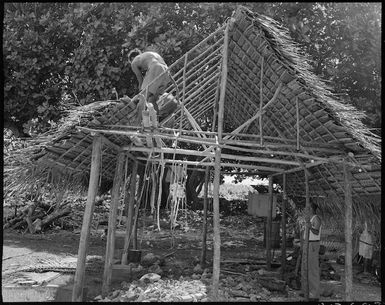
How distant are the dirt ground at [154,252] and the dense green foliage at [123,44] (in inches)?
121

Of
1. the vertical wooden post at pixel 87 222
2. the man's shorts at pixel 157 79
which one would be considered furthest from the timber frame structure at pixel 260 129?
the man's shorts at pixel 157 79

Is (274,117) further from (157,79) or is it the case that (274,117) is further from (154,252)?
(154,252)

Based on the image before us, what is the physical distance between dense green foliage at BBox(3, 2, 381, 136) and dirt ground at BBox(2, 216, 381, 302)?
3.07 metres

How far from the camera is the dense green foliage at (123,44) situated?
9.96m

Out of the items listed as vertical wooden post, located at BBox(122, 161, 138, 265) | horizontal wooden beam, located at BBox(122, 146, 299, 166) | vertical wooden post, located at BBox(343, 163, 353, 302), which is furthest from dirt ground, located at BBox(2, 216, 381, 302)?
horizontal wooden beam, located at BBox(122, 146, 299, 166)

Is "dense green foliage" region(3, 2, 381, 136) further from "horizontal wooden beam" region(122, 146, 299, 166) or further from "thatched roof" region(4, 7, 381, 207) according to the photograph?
"horizontal wooden beam" region(122, 146, 299, 166)

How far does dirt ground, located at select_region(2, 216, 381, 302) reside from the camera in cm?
689

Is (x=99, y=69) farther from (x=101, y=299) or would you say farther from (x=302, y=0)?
(x=101, y=299)

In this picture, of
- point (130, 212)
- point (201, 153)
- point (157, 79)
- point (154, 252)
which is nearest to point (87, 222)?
point (201, 153)

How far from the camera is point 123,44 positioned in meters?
10.1

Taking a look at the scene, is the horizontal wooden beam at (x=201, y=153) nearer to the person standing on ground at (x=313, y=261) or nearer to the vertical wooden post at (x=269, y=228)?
the person standing on ground at (x=313, y=261)

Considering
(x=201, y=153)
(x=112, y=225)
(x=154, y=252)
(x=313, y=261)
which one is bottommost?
(x=154, y=252)

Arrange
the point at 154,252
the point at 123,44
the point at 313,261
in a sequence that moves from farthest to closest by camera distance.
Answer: the point at 154,252
the point at 123,44
the point at 313,261

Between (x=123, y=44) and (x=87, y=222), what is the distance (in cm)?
577
